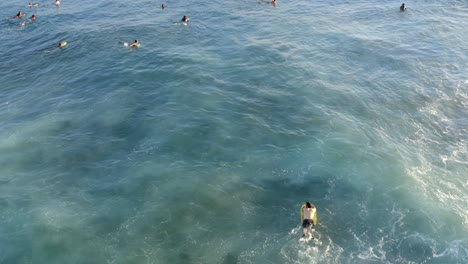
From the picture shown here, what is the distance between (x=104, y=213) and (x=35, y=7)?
59753 millimetres

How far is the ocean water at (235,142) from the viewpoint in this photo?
26344mm

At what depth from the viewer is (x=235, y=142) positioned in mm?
35500

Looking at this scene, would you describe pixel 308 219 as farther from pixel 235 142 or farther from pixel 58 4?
pixel 58 4

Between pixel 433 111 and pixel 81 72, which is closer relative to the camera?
pixel 433 111

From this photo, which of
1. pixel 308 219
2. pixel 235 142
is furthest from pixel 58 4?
pixel 308 219

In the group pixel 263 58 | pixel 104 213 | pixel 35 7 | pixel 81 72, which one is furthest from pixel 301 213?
pixel 35 7

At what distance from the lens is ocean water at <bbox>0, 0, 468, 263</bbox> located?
2634 centimetres

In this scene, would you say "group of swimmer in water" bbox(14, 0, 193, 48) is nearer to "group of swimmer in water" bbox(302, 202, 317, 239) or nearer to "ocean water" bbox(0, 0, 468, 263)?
"ocean water" bbox(0, 0, 468, 263)

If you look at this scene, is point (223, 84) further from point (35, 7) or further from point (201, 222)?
point (35, 7)

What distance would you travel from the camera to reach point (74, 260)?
2492 centimetres

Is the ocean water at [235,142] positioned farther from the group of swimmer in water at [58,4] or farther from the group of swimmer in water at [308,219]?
the group of swimmer in water at [58,4]

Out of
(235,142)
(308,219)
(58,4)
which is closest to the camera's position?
(308,219)

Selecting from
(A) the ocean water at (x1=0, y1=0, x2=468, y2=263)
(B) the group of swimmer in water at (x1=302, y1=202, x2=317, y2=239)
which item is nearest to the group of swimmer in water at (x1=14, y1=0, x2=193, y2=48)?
(A) the ocean water at (x1=0, y1=0, x2=468, y2=263)

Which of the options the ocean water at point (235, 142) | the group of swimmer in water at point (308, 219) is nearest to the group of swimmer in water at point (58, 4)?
the ocean water at point (235, 142)
